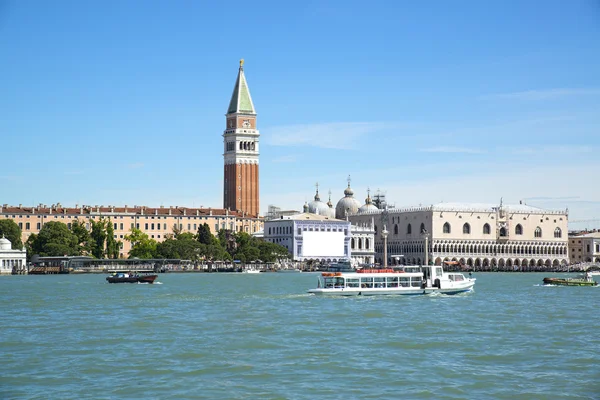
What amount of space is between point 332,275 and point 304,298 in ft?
6.71

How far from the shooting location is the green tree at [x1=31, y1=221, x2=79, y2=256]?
76.4m

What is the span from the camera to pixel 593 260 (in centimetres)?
10569

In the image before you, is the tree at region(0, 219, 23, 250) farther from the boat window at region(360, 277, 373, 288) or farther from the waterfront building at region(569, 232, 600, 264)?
the waterfront building at region(569, 232, 600, 264)

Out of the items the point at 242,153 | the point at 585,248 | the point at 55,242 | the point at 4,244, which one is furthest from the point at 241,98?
the point at 585,248

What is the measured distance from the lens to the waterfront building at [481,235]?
9881cm

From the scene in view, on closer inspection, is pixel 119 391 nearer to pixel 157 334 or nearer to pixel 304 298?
pixel 157 334

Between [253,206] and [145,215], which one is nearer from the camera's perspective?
[145,215]

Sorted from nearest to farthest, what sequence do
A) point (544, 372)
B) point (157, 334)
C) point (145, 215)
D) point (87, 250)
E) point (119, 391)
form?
point (119, 391) < point (544, 372) < point (157, 334) < point (87, 250) < point (145, 215)

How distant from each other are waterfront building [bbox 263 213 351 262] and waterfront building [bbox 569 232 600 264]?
26194 mm

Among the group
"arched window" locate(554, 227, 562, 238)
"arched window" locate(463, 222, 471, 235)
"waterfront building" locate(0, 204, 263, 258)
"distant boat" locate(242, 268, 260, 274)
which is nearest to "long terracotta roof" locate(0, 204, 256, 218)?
"waterfront building" locate(0, 204, 263, 258)

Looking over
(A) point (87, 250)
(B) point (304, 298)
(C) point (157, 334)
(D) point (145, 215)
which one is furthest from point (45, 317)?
(D) point (145, 215)

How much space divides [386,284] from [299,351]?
18135 millimetres

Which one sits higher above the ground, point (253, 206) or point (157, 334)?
point (253, 206)

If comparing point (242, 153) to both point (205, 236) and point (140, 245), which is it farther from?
point (140, 245)
